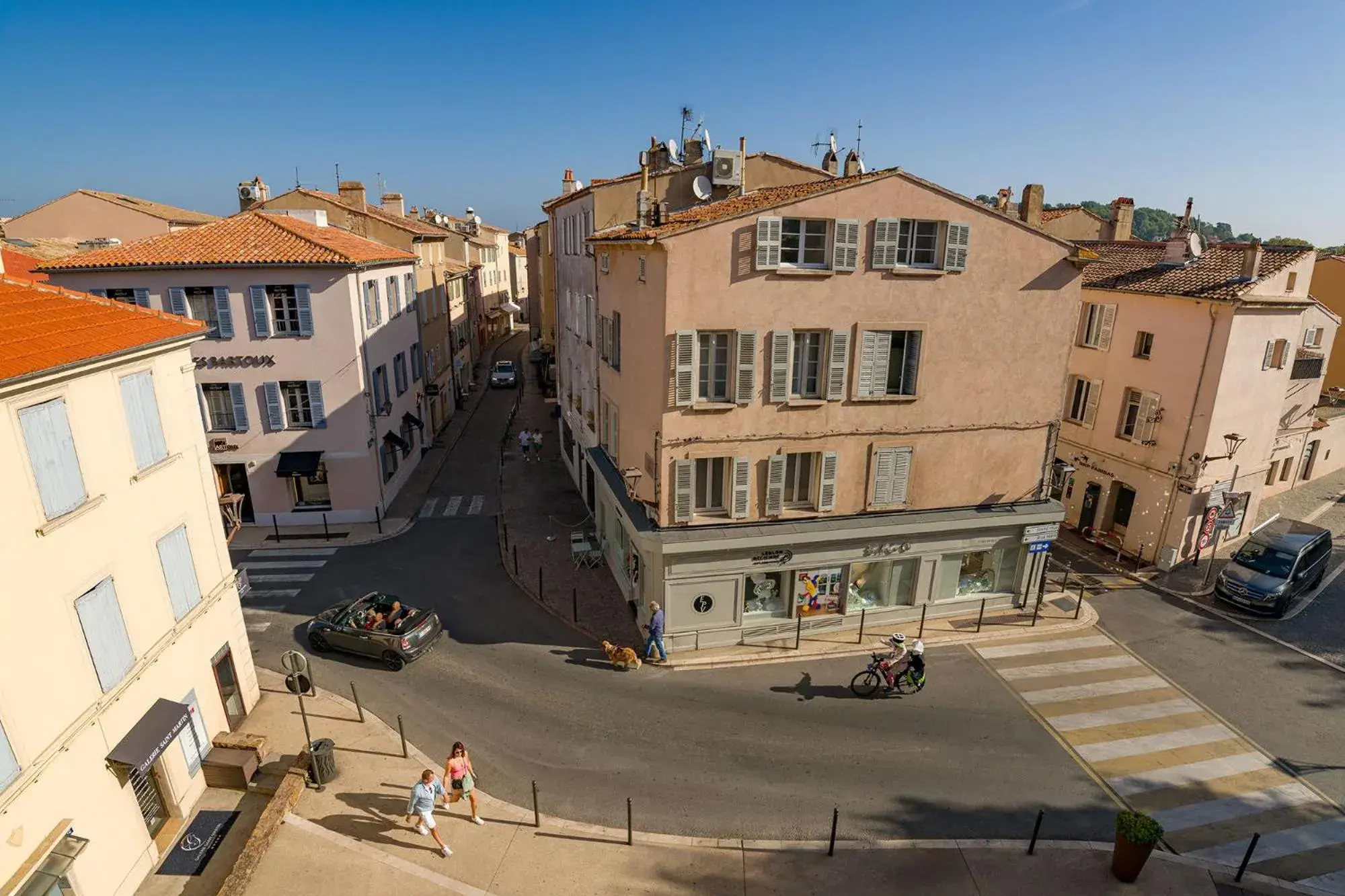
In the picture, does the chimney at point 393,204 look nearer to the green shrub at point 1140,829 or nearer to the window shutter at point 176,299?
the window shutter at point 176,299

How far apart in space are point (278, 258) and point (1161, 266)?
99.0 feet

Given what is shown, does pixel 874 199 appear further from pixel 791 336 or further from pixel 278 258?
pixel 278 258

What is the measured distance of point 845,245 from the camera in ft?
53.3

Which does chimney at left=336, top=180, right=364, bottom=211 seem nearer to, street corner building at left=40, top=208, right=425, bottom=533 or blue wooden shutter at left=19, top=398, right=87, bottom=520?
street corner building at left=40, top=208, right=425, bottom=533

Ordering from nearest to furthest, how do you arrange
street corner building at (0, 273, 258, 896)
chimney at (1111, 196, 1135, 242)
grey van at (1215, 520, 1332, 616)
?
street corner building at (0, 273, 258, 896) → grey van at (1215, 520, 1332, 616) → chimney at (1111, 196, 1135, 242)

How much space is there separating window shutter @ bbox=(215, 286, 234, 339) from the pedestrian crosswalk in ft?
84.0

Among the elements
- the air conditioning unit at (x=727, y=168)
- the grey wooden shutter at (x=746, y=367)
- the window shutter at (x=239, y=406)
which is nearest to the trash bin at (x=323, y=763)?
the grey wooden shutter at (x=746, y=367)

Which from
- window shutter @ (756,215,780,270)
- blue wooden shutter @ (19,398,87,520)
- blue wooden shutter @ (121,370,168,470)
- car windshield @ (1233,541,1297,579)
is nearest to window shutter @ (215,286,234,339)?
blue wooden shutter @ (121,370,168,470)

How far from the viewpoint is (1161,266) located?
24.5m

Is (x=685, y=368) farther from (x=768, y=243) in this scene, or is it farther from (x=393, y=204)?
(x=393, y=204)

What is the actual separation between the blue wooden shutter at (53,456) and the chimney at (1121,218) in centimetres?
3737

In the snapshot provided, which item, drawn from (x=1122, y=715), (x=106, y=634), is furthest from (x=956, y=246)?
(x=106, y=634)

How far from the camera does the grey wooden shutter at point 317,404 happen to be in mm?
24562

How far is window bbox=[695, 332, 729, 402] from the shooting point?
16.4 m
